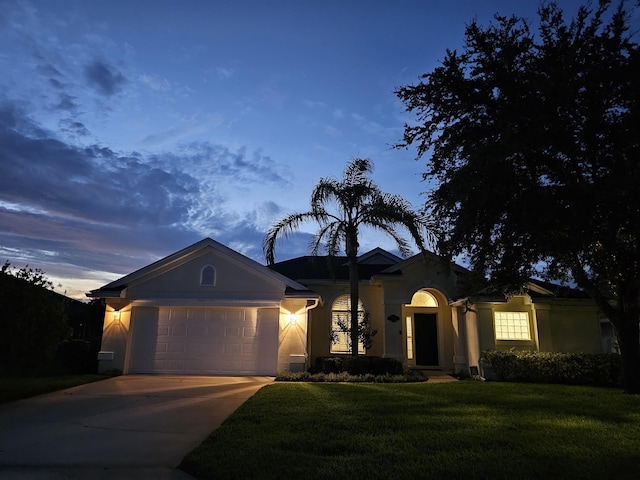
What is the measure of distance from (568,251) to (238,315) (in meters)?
9.97

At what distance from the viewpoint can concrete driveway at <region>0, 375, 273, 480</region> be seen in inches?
182

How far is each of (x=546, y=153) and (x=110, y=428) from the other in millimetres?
9540

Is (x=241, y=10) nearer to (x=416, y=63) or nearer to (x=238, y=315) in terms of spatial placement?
(x=416, y=63)

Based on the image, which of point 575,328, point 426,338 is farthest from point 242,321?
point 575,328

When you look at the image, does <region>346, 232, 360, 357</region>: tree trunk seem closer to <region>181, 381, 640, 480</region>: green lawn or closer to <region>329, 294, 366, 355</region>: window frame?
<region>329, 294, 366, 355</region>: window frame

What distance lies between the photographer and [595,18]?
8.88m

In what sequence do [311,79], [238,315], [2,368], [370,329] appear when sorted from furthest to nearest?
[370,329], [238,315], [311,79], [2,368]

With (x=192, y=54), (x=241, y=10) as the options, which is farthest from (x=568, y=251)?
(x=192, y=54)

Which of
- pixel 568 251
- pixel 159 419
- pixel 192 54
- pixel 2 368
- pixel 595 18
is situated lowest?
pixel 159 419

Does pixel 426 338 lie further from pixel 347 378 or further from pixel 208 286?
pixel 208 286

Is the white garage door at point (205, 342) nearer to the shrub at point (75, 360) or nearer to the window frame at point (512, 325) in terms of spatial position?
the shrub at point (75, 360)

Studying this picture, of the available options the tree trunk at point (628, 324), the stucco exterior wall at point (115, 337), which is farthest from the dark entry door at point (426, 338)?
the stucco exterior wall at point (115, 337)

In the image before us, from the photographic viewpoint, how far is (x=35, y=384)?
428 inches

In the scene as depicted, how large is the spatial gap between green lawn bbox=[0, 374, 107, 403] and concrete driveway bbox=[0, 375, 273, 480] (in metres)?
0.46
